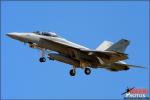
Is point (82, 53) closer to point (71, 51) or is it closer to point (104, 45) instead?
point (71, 51)

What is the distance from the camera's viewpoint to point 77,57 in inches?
1447

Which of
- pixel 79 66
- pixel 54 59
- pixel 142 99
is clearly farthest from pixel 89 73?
pixel 142 99

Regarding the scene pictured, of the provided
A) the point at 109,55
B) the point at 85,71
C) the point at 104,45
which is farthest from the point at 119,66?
the point at 85,71

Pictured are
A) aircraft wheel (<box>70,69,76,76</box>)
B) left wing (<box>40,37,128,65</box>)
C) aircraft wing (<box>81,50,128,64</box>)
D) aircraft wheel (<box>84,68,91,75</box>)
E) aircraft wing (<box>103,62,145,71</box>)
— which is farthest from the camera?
aircraft wing (<box>103,62,145,71</box>)

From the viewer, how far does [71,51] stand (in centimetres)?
3691

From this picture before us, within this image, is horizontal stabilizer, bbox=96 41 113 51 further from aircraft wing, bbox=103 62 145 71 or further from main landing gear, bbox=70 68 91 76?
main landing gear, bbox=70 68 91 76

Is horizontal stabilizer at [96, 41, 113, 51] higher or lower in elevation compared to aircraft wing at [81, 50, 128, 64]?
higher

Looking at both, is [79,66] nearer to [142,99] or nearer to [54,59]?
[54,59]

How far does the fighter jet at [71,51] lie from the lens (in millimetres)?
35969

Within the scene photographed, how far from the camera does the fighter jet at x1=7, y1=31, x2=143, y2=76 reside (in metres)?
A: 36.0

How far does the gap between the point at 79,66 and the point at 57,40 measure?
2.98 meters

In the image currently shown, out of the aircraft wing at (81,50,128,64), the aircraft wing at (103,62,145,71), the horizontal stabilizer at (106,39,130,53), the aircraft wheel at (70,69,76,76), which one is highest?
the horizontal stabilizer at (106,39,130,53)

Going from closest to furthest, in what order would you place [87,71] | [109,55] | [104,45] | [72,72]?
1. [109,55]
2. [87,71]
3. [72,72]
4. [104,45]

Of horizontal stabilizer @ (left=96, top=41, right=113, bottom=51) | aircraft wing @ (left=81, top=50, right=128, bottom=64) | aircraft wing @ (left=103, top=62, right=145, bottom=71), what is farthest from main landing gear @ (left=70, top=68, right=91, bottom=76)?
horizontal stabilizer @ (left=96, top=41, right=113, bottom=51)
